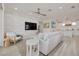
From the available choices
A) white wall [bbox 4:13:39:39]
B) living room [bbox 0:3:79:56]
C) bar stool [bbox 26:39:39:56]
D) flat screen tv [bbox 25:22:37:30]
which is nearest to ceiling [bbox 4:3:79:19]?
living room [bbox 0:3:79:56]

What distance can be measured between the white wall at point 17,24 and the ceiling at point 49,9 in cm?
13

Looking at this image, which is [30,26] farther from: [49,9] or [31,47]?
[49,9]

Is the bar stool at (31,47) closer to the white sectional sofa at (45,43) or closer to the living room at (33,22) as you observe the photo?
the living room at (33,22)

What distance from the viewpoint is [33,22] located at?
2.37 meters

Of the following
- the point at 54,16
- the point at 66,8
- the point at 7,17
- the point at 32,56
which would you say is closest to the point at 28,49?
the point at 32,56

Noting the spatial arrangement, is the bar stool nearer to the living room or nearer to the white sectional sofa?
the living room

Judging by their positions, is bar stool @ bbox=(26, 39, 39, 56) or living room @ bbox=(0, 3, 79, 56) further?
bar stool @ bbox=(26, 39, 39, 56)

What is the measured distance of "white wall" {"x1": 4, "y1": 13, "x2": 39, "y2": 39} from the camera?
2.12 m

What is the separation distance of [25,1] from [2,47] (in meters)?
1.41

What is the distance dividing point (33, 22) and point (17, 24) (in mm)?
464

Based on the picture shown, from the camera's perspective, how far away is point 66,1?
208 cm

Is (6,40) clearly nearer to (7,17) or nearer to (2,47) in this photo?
(2,47)

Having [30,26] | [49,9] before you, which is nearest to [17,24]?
[30,26]

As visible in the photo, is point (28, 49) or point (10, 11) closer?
point (10, 11)
